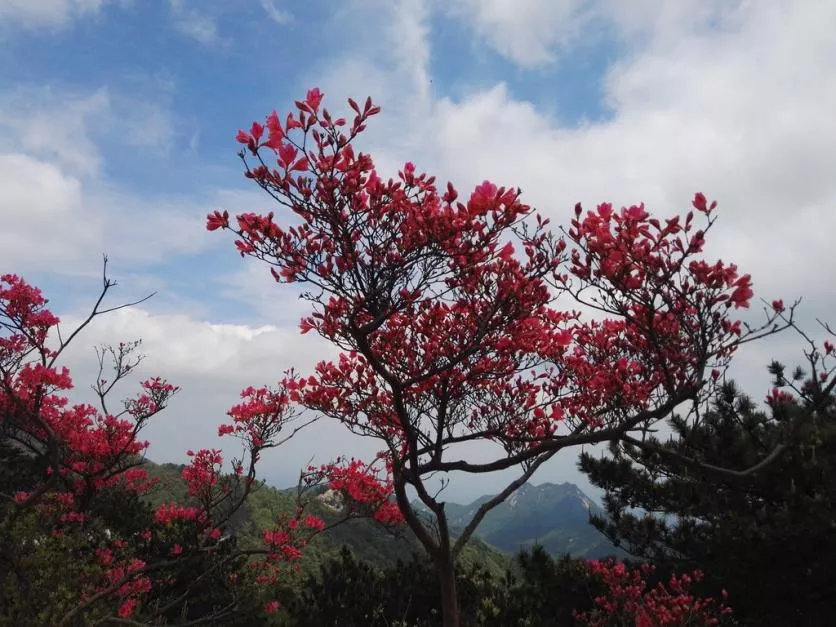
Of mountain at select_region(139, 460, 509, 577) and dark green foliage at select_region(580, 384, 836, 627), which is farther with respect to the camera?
mountain at select_region(139, 460, 509, 577)

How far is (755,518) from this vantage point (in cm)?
925

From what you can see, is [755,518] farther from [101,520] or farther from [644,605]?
[101,520]

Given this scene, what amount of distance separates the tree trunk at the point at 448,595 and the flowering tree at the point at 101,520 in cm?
244

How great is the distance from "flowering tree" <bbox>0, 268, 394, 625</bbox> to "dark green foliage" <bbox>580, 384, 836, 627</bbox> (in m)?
6.18

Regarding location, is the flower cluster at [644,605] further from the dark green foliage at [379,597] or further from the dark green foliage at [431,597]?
the dark green foliage at [379,597]

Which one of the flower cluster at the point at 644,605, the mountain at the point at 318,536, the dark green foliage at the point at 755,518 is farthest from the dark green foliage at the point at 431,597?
the mountain at the point at 318,536

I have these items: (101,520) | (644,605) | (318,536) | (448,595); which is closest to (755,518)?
(644,605)

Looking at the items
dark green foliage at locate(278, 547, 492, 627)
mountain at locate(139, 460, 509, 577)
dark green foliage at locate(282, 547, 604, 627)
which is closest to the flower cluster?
dark green foliage at locate(282, 547, 604, 627)

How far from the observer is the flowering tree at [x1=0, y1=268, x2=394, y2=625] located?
6.91m

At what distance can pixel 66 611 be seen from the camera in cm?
654

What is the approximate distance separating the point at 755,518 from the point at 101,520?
1192 cm

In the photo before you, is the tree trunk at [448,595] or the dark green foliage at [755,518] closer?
the tree trunk at [448,595]

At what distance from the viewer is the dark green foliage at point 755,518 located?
28.7 feet

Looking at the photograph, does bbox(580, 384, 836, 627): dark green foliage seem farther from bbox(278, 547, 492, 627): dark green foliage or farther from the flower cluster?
bbox(278, 547, 492, 627): dark green foliage
